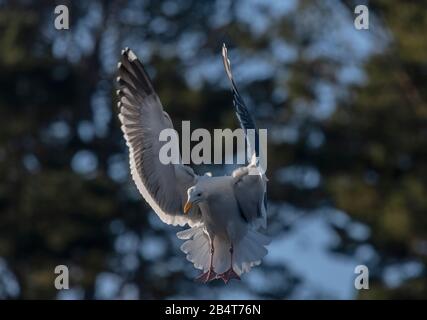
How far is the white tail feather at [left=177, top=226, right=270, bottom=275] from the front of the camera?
7.02 m

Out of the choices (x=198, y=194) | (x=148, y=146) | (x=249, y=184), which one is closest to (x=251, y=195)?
(x=249, y=184)

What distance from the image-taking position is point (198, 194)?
6.78 metres

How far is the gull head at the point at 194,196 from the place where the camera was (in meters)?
6.75

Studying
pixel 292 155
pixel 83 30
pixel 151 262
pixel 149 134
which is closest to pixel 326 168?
pixel 292 155

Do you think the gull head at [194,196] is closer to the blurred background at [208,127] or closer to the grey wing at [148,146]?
the grey wing at [148,146]

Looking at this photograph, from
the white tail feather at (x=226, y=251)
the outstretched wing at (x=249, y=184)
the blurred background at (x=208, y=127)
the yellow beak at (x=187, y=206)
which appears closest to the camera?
the outstretched wing at (x=249, y=184)

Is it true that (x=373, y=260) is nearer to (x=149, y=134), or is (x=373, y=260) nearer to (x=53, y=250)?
(x=53, y=250)

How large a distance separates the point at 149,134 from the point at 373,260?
702cm

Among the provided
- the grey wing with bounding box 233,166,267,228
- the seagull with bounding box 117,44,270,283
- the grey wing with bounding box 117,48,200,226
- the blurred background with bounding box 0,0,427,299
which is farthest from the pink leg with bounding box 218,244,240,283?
the blurred background with bounding box 0,0,427,299

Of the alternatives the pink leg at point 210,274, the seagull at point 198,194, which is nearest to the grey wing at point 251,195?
the seagull at point 198,194

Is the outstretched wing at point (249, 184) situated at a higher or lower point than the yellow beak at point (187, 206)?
higher

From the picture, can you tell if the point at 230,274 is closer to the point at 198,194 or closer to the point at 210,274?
the point at 210,274

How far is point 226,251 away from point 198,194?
1.31 feet

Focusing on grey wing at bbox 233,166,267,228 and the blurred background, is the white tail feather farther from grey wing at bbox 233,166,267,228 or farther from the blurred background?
the blurred background
